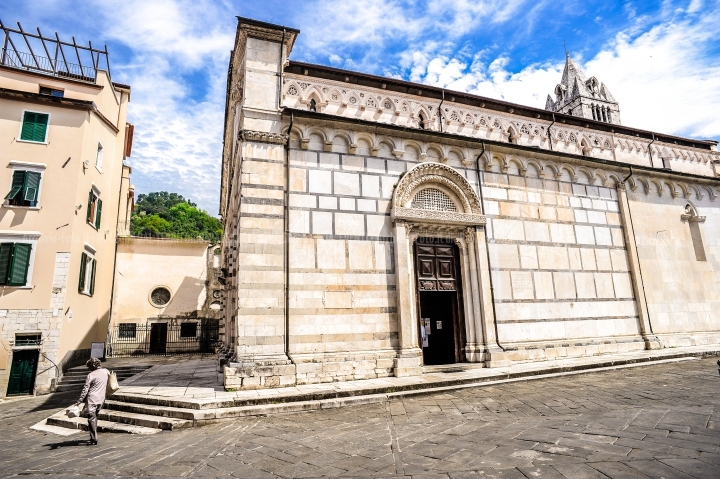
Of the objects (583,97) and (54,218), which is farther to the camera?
(583,97)

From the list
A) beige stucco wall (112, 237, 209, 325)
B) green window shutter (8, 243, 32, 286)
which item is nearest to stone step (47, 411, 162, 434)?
green window shutter (8, 243, 32, 286)

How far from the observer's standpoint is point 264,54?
434 inches

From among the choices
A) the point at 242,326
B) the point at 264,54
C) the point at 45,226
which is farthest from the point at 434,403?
the point at 45,226

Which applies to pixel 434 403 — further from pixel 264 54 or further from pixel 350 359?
pixel 264 54

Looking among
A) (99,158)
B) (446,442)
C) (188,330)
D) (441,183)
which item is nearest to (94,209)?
(99,158)

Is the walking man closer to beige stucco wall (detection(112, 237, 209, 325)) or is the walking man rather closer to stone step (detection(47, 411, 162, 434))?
stone step (detection(47, 411, 162, 434))

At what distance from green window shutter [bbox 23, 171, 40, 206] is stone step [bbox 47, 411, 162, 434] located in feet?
29.1

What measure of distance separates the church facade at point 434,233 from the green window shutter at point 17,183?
7.45 meters

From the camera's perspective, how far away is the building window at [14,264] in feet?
43.6

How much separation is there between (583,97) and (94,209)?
56.6 m

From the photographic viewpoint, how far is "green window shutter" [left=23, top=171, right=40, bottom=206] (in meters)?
14.0

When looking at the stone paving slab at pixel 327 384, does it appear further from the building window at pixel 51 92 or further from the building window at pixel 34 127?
the building window at pixel 51 92

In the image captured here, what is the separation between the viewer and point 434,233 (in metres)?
12.1

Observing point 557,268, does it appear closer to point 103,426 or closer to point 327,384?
point 327,384
